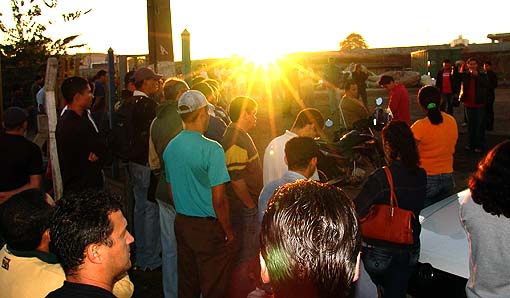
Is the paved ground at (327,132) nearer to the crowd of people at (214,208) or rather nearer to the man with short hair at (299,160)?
the crowd of people at (214,208)

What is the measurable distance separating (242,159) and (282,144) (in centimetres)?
47

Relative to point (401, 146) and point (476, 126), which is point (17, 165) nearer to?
point (401, 146)

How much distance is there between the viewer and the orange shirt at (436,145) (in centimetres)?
620

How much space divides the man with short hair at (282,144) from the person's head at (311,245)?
3504mm

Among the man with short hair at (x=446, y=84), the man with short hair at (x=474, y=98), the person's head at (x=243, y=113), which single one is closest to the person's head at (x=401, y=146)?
the person's head at (x=243, y=113)

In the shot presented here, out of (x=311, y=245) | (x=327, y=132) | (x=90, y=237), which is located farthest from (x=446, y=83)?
(x=311, y=245)

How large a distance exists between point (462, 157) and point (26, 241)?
11.6 metres

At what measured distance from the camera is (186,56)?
29.3ft

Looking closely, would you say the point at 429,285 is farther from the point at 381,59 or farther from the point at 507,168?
the point at 381,59

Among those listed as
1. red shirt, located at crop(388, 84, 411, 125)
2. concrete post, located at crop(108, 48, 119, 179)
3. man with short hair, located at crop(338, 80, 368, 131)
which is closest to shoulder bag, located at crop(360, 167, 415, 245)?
concrete post, located at crop(108, 48, 119, 179)

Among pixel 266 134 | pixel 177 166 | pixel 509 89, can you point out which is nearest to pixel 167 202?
pixel 177 166

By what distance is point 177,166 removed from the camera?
4707 mm

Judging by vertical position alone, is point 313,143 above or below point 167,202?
above

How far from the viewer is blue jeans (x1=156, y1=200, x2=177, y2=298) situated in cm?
553
